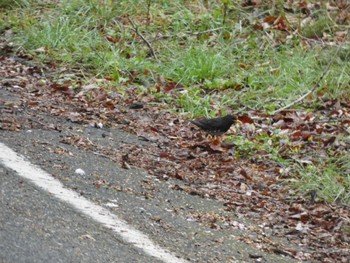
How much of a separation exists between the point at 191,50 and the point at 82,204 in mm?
4874

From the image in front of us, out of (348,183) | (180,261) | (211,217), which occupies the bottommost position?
(348,183)

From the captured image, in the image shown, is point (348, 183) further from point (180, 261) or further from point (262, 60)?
point (262, 60)

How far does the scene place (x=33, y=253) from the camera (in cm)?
336

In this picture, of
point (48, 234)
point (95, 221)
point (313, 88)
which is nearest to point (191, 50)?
point (313, 88)

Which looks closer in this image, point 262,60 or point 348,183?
point 348,183

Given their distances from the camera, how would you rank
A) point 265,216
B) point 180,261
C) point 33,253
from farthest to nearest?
1. point 265,216
2. point 180,261
3. point 33,253

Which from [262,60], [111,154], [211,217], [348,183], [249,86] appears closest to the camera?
[211,217]

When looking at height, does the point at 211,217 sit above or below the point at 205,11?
above

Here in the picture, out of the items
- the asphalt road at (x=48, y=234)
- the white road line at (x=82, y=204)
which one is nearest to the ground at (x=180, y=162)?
the white road line at (x=82, y=204)

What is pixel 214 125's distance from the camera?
6.55m

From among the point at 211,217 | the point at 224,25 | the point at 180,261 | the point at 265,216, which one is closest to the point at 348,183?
the point at 265,216

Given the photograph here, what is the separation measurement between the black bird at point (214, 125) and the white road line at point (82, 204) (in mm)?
2103

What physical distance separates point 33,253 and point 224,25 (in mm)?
6698

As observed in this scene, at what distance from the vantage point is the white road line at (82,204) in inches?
149
